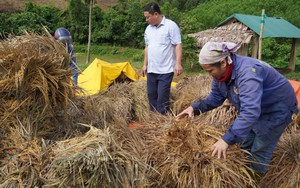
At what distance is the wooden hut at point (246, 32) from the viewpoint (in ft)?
37.0

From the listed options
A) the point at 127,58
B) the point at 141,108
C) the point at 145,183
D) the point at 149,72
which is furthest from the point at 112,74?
the point at 127,58

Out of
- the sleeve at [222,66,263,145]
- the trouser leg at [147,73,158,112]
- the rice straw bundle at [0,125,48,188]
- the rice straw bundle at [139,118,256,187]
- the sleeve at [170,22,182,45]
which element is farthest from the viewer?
the trouser leg at [147,73,158,112]

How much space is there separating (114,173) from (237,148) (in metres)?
1.01

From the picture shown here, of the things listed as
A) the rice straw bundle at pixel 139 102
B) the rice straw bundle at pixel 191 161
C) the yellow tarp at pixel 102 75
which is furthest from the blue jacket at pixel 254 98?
the yellow tarp at pixel 102 75

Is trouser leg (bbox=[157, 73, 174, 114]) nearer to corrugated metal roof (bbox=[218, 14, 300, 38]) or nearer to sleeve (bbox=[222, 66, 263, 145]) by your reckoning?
sleeve (bbox=[222, 66, 263, 145])

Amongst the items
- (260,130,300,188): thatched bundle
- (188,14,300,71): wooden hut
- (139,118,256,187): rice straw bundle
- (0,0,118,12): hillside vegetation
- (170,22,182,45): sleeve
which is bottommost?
(260,130,300,188): thatched bundle

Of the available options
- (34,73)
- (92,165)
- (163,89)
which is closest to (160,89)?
(163,89)

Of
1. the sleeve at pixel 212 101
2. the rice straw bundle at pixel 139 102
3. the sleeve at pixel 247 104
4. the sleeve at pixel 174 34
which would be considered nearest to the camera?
the sleeve at pixel 247 104

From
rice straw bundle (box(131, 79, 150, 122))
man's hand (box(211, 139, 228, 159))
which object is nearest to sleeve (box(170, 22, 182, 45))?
rice straw bundle (box(131, 79, 150, 122))

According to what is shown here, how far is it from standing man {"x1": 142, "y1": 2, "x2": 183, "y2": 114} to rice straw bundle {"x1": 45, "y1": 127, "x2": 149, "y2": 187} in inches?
82.4

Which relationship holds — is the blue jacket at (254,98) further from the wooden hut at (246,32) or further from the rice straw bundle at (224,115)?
the wooden hut at (246,32)

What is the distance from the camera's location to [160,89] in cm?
408

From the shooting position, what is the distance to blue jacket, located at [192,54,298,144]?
212 centimetres

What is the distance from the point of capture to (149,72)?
13.6 ft
